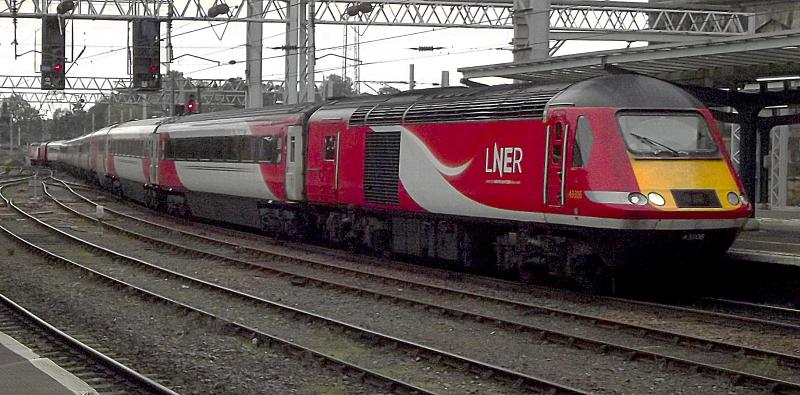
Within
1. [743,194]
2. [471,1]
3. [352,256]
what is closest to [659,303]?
[743,194]

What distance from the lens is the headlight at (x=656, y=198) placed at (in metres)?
14.3

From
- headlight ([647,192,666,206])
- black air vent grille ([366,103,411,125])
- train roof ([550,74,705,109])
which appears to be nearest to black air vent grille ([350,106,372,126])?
black air vent grille ([366,103,411,125])

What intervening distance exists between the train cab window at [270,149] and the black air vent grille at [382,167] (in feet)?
13.5

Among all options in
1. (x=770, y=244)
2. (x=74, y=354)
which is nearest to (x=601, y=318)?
(x=74, y=354)

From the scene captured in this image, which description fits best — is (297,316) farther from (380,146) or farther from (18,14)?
(18,14)

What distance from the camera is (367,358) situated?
11.6 m

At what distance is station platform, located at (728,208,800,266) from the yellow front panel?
4.04ft

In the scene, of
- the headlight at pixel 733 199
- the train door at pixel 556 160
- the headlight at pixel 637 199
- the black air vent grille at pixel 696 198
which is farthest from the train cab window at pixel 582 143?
the headlight at pixel 733 199

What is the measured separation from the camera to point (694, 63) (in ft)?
64.3

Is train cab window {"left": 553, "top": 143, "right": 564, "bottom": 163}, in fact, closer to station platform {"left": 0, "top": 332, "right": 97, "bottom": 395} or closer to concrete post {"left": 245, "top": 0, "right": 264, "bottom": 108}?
station platform {"left": 0, "top": 332, "right": 97, "bottom": 395}

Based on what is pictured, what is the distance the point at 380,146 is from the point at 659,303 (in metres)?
6.60

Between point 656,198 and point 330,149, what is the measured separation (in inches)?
350

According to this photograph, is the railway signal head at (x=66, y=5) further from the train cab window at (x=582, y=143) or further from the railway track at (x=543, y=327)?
the train cab window at (x=582, y=143)

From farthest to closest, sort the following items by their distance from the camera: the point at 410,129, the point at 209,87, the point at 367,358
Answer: the point at 209,87
the point at 410,129
the point at 367,358
